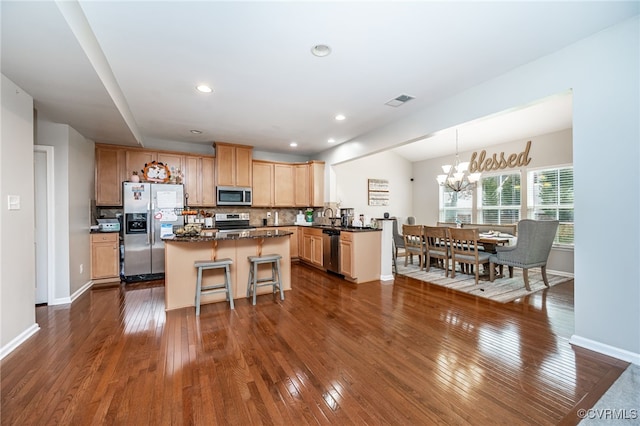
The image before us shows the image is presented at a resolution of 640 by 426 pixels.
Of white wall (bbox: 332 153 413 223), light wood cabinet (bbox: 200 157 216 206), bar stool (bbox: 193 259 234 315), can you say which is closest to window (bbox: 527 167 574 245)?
white wall (bbox: 332 153 413 223)

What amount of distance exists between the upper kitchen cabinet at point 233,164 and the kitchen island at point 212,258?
7.73ft

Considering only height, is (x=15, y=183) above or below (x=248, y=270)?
above

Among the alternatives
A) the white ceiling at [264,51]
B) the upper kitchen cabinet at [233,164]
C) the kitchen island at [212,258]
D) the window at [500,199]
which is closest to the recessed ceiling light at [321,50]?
the white ceiling at [264,51]

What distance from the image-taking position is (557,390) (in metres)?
1.82

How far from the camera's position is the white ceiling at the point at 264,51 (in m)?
1.95

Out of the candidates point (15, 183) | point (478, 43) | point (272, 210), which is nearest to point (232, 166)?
point (272, 210)

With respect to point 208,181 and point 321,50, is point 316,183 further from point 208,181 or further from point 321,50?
point 321,50

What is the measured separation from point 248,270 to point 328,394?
2439 millimetres

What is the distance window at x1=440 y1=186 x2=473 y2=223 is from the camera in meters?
7.02

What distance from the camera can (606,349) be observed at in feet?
7.43

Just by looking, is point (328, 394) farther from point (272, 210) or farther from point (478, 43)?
point (272, 210)

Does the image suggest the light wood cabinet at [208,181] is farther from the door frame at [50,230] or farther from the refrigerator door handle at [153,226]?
the door frame at [50,230]

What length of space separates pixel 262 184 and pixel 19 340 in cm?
449

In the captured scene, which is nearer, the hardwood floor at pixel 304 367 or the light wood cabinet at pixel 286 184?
the hardwood floor at pixel 304 367
